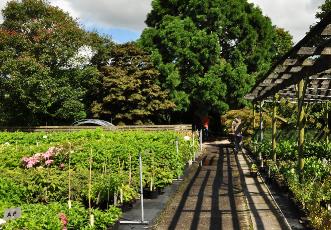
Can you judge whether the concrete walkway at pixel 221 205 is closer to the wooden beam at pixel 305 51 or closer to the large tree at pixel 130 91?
the wooden beam at pixel 305 51

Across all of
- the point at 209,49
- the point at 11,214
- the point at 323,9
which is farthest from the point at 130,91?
the point at 11,214

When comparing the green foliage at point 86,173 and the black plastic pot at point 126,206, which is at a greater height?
the green foliage at point 86,173

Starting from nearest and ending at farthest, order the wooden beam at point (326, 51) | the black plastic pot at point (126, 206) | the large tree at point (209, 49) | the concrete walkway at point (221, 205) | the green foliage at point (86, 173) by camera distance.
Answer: the wooden beam at point (326, 51)
the concrete walkway at point (221, 205)
the green foliage at point (86, 173)
the black plastic pot at point (126, 206)
the large tree at point (209, 49)

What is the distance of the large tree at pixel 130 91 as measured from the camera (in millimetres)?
25891

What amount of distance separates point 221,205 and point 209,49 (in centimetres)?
1862

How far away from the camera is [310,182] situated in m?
8.27

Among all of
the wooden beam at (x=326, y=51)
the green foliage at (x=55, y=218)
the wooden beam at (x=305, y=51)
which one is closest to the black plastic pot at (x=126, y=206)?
the green foliage at (x=55, y=218)

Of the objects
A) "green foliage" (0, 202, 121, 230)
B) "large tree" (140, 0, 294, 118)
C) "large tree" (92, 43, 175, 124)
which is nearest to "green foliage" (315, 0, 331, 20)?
"large tree" (140, 0, 294, 118)

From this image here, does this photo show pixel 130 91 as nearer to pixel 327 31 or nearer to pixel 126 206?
pixel 126 206

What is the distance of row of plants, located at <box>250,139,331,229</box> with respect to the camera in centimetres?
670

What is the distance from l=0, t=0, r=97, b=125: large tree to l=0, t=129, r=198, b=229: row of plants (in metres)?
13.4

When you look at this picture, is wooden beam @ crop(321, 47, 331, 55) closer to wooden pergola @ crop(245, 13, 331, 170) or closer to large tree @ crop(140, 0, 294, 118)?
wooden pergola @ crop(245, 13, 331, 170)

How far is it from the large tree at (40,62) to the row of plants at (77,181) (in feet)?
43.8

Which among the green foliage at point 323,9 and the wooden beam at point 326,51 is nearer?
the wooden beam at point 326,51
